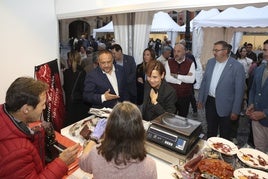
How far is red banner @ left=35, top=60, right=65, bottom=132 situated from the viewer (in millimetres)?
2087

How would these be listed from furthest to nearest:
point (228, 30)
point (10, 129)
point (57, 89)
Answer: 1. point (228, 30)
2. point (57, 89)
3. point (10, 129)

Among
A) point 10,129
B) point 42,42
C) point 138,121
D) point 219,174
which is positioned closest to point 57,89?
point 42,42

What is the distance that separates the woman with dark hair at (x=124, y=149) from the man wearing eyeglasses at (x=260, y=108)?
1.68 m

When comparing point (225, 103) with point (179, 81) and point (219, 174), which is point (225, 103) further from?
point (219, 174)

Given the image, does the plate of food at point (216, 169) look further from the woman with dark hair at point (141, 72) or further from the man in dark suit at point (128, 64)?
the woman with dark hair at point (141, 72)

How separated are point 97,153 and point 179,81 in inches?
78.0

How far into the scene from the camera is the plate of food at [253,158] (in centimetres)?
128

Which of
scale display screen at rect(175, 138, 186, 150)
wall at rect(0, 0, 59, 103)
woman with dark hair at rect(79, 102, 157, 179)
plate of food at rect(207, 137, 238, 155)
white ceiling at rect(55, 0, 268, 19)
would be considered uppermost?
white ceiling at rect(55, 0, 268, 19)

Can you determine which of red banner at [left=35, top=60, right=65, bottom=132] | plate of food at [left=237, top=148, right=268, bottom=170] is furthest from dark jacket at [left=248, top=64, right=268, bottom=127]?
red banner at [left=35, top=60, right=65, bottom=132]

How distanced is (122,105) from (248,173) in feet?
2.56

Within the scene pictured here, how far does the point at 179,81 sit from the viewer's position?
110 inches

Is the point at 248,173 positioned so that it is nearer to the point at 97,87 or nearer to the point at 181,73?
the point at 97,87

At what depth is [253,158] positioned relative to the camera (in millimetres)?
1334

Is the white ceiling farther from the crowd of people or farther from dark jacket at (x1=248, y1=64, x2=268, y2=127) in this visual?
dark jacket at (x1=248, y1=64, x2=268, y2=127)
